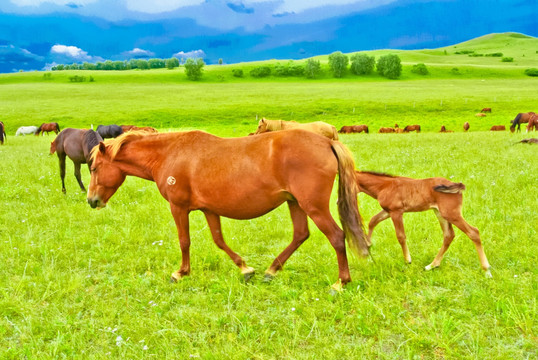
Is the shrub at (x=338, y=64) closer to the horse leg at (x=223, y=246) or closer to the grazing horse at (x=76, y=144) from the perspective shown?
the grazing horse at (x=76, y=144)

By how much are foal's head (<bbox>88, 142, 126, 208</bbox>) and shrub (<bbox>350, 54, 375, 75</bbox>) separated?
398 ft

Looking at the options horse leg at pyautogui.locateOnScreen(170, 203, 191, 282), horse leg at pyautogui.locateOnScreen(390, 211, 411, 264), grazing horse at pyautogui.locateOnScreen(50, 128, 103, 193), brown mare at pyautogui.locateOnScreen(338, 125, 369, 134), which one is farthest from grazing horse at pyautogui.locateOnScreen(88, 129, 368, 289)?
brown mare at pyautogui.locateOnScreen(338, 125, 369, 134)

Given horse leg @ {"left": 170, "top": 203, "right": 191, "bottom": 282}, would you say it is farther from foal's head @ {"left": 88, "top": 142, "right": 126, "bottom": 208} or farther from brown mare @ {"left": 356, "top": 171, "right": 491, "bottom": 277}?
brown mare @ {"left": 356, "top": 171, "right": 491, "bottom": 277}

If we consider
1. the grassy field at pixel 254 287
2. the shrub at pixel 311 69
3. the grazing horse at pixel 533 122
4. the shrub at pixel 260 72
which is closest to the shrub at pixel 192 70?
the shrub at pixel 260 72

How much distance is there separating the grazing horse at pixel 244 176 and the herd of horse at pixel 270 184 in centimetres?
1

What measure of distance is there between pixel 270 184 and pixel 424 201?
8.38ft

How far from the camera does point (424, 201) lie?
6.05 metres

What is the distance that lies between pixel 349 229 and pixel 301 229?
0.78 meters

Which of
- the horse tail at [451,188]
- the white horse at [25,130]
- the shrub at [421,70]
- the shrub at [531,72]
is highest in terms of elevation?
the shrub at [421,70]

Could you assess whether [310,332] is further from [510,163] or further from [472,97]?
[472,97]

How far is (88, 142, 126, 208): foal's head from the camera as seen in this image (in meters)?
6.40

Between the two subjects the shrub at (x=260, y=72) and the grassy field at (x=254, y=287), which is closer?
the grassy field at (x=254, y=287)

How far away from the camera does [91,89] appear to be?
8669cm

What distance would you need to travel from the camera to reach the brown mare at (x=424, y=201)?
18.6 ft
